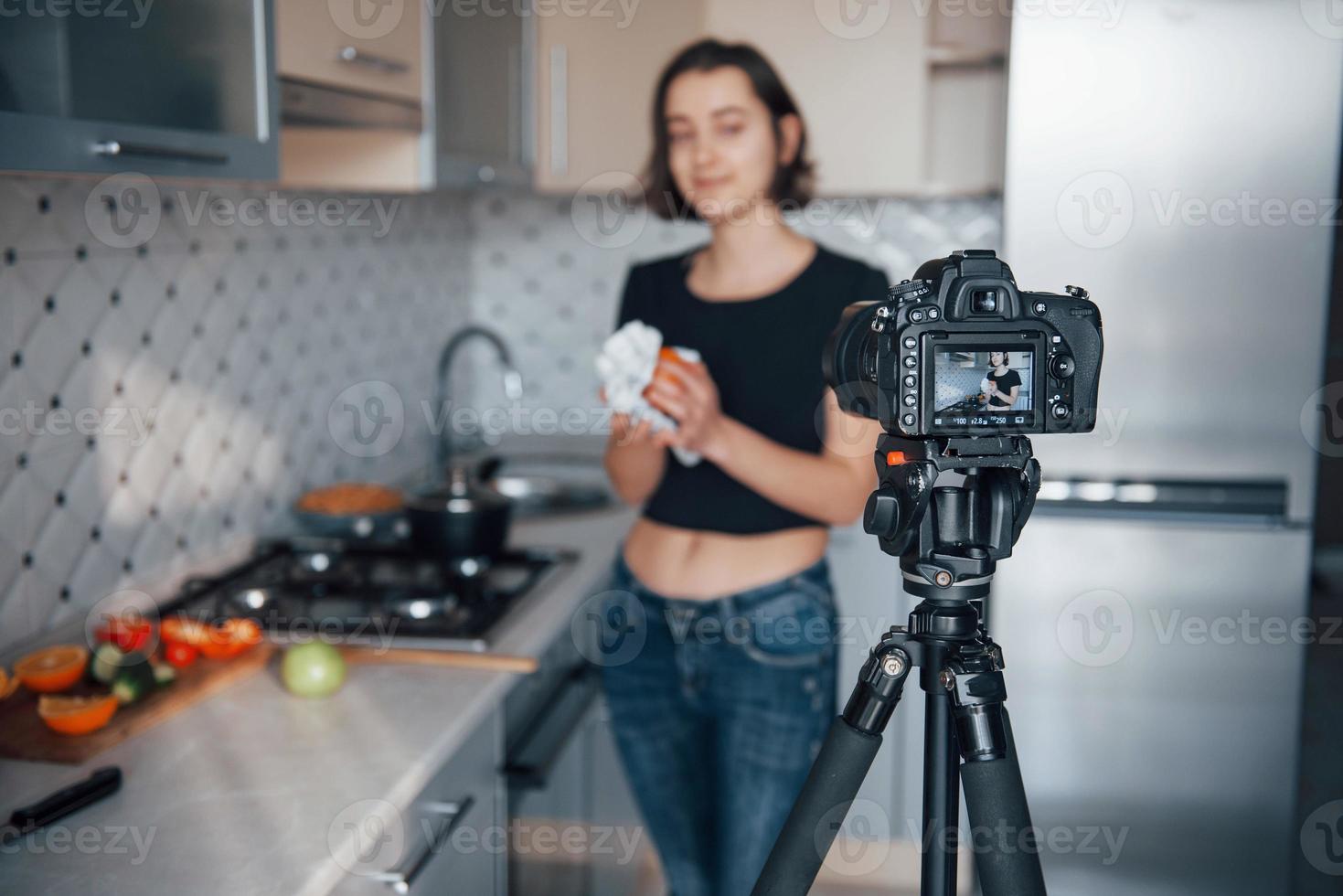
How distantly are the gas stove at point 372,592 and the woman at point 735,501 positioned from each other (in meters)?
0.21

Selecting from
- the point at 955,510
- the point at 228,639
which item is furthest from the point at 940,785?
the point at 228,639

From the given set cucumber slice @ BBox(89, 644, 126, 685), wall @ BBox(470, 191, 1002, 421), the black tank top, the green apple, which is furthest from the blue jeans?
wall @ BBox(470, 191, 1002, 421)

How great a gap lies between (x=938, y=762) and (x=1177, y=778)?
59.0 inches

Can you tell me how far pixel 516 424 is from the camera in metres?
3.07

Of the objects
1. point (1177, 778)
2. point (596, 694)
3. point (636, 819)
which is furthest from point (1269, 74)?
point (636, 819)

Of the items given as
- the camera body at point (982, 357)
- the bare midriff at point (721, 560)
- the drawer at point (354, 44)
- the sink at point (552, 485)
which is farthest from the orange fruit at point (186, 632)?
the camera body at point (982, 357)

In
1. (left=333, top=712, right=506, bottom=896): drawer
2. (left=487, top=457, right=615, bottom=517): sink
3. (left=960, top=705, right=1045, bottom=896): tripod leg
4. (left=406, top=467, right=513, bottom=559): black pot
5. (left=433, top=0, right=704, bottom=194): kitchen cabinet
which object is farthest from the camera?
(left=433, top=0, right=704, bottom=194): kitchen cabinet

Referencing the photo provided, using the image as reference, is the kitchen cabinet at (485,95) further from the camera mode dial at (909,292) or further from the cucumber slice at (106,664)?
the camera mode dial at (909,292)

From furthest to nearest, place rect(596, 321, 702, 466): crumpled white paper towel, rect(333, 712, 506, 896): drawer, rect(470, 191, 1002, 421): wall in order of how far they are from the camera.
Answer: rect(470, 191, 1002, 421): wall
rect(596, 321, 702, 466): crumpled white paper towel
rect(333, 712, 506, 896): drawer

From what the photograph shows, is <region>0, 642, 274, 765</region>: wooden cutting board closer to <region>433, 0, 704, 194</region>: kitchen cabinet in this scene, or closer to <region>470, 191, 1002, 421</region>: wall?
<region>433, 0, 704, 194</region>: kitchen cabinet

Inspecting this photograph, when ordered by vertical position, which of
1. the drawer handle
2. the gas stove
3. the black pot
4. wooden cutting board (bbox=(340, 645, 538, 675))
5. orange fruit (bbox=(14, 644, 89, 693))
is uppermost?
the black pot

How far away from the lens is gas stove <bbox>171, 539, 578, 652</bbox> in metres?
1.53

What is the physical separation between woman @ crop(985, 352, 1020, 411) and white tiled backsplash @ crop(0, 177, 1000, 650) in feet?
3.68

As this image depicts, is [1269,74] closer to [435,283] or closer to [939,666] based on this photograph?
[939,666]
